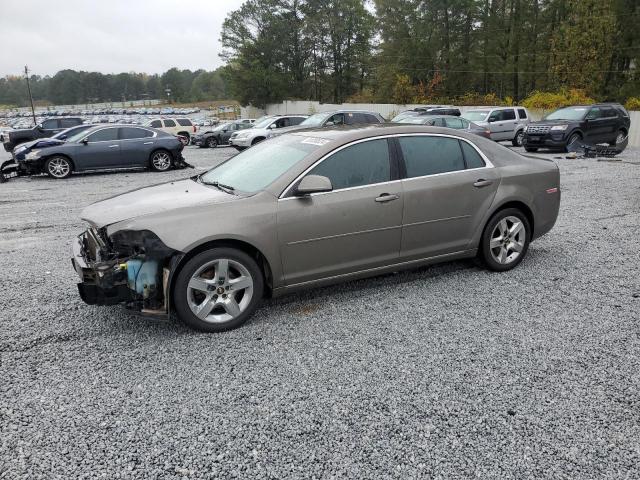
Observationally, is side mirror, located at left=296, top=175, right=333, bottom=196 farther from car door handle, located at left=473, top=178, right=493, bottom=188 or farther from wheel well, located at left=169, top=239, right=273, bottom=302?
car door handle, located at left=473, top=178, right=493, bottom=188

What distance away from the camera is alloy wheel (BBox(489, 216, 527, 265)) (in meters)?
5.23

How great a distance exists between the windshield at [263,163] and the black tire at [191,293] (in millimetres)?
660

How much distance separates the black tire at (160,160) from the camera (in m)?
15.6

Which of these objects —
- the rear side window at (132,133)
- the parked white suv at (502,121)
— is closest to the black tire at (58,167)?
the rear side window at (132,133)

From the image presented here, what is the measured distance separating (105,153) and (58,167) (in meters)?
1.31

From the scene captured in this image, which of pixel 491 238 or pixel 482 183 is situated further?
pixel 491 238

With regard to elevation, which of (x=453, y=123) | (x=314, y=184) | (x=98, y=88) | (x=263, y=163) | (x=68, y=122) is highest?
(x=98, y=88)

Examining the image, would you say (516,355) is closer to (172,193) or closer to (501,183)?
(501,183)

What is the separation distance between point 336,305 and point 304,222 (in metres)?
0.87

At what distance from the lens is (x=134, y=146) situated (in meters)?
15.1

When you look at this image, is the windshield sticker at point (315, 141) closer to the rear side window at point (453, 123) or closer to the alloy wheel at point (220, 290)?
the alloy wheel at point (220, 290)

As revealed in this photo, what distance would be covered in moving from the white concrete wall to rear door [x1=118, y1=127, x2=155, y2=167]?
1450 cm

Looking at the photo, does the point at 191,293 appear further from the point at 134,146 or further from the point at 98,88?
the point at 98,88

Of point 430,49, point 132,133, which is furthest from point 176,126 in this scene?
point 430,49
